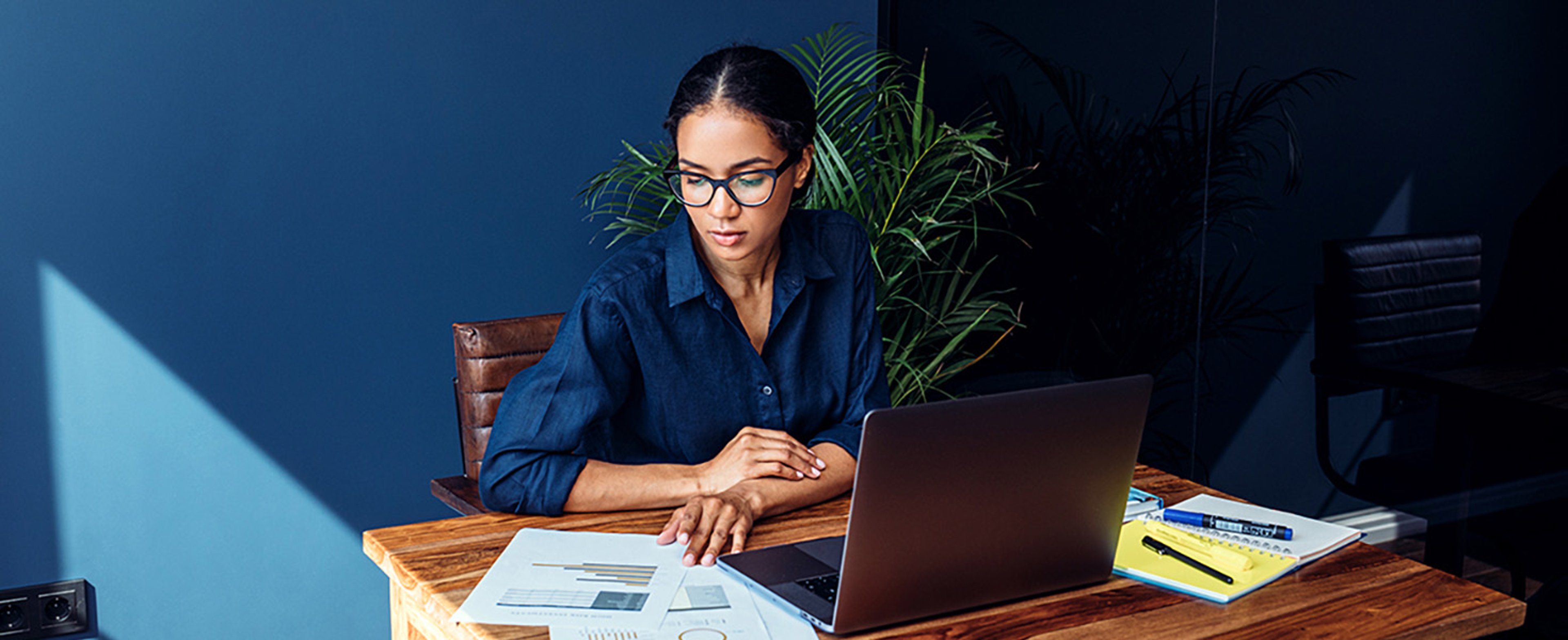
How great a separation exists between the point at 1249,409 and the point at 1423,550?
541mm

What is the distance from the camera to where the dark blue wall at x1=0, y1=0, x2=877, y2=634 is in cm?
245

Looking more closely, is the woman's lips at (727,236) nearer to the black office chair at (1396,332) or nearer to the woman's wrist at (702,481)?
the woman's wrist at (702,481)

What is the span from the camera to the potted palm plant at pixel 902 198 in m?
2.78

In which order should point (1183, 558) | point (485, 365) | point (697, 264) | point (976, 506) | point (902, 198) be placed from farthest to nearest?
point (902, 198) → point (485, 365) → point (697, 264) → point (1183, 558) → point (976, 506)

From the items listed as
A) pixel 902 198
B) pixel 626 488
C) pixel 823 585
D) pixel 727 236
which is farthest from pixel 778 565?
pixel 902 198

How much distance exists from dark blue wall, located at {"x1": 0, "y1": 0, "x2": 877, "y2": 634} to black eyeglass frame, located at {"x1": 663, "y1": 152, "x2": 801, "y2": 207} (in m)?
1.26

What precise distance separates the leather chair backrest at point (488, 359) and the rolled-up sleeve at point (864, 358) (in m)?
0.62

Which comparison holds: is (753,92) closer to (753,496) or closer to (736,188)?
(736,188)

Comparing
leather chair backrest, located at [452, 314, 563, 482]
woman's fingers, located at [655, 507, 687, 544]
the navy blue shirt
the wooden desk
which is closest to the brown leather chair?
leather chair backrest, located at [452, 314, 563, 482]

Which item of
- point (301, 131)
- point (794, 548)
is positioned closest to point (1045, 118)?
point (301, 131)

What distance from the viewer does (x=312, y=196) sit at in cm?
268

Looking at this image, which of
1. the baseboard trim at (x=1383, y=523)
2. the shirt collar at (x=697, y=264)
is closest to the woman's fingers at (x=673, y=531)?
the shirt collar at (x=697, y=264)

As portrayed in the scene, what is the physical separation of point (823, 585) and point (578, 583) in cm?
27

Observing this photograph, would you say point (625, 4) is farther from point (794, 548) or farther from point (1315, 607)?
point (1315, 607)
